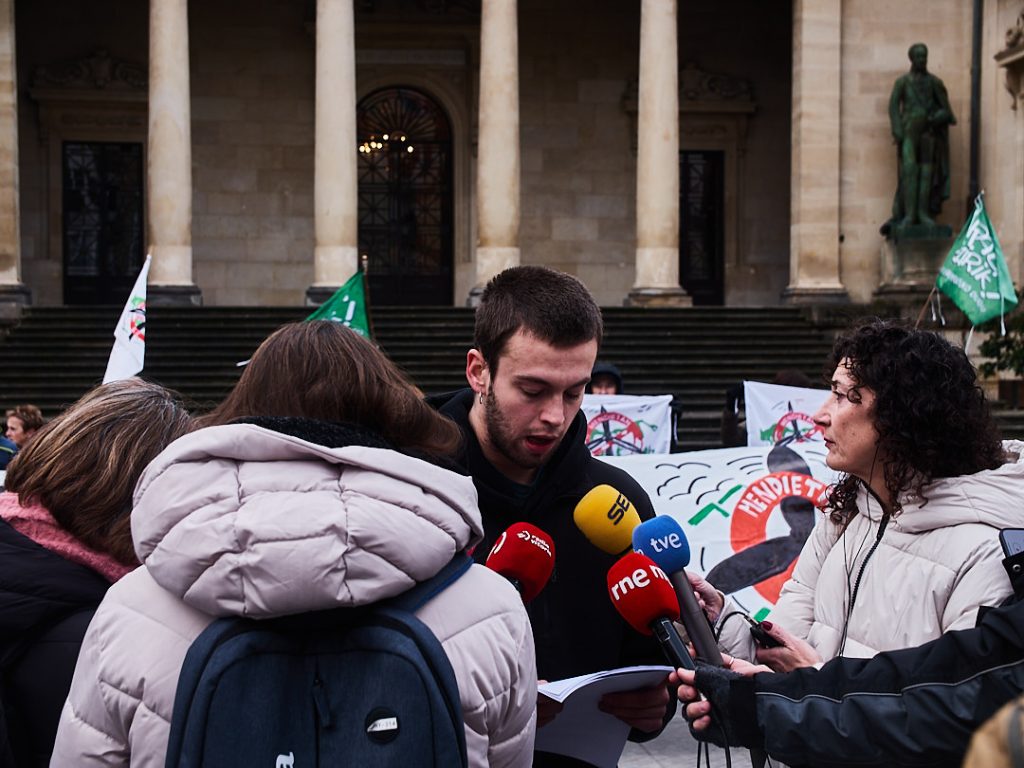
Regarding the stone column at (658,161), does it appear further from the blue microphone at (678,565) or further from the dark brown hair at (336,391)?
the dark brown hair at (336,391)

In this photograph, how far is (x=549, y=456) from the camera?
3.37 metres

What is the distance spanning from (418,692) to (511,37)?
21.0 metres

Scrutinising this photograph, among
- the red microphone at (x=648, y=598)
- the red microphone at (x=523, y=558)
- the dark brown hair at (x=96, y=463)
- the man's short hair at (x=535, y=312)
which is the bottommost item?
the red microphone at (x=648, y=598)

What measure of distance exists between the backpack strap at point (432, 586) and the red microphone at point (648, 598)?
52 centimetres

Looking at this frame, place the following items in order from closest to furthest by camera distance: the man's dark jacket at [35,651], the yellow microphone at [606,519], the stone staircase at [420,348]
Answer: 1. the man's dark jacket at [35,651]
2. the yellow microphone at [606,519]
3. the stone staircase at [420,348]

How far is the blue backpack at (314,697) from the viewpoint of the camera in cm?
210

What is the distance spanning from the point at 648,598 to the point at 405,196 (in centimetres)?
2475

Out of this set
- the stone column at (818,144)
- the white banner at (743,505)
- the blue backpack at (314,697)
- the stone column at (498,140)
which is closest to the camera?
the blue backpack at (314,697)

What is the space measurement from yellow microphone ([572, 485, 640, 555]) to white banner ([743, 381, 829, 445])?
346 inches

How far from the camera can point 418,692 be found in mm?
2137

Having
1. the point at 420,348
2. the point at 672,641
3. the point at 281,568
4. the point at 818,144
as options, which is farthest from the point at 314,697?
the point at 818,144

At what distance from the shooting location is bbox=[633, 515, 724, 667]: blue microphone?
279 centimetres

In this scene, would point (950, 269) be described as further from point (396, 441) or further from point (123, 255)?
point (123, 255)

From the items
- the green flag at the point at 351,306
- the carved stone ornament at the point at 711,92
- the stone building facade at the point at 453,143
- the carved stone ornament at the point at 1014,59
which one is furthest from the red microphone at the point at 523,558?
the carved stone ornament at the point at 711,92
